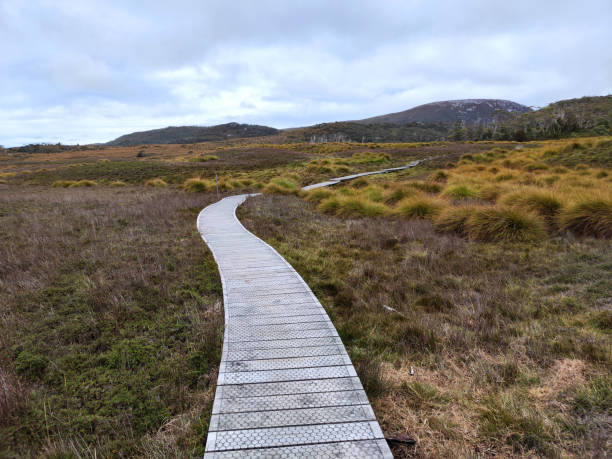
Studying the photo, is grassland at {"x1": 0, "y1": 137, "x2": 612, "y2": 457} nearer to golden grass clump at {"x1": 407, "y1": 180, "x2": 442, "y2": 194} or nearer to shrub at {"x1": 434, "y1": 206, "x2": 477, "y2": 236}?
shrub at {"x1": 434, "y1": 206, "x2": 477, "y2": 236}

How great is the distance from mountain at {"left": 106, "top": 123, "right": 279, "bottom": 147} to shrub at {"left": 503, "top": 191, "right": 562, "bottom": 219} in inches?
5287

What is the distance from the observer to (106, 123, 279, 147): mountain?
453ft

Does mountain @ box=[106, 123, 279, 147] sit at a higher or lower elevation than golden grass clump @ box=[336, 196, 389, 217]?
higher

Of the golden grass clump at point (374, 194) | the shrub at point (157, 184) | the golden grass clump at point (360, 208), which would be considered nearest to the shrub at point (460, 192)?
the golden grass clump at point (374, 194)

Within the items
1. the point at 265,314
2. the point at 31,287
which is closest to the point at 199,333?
the point at 265,314

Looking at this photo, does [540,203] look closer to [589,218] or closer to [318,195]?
[589,218]

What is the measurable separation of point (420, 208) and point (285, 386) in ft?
30.5

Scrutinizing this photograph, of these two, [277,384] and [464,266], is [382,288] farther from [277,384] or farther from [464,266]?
[277,384]

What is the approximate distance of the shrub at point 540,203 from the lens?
9.04 m

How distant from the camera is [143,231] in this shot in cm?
930

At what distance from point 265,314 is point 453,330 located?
2.52m

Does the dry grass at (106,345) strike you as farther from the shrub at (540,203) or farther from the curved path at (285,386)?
the shrub at (540,203)

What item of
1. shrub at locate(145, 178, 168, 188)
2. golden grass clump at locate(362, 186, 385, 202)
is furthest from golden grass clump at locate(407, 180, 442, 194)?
shrub at locate(145, 178, 168, 188)

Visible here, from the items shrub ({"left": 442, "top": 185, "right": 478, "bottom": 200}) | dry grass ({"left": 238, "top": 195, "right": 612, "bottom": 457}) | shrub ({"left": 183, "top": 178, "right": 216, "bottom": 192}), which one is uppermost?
shrub ({"left": 183, "top": 178, "right": 216, "bottom": 192})
